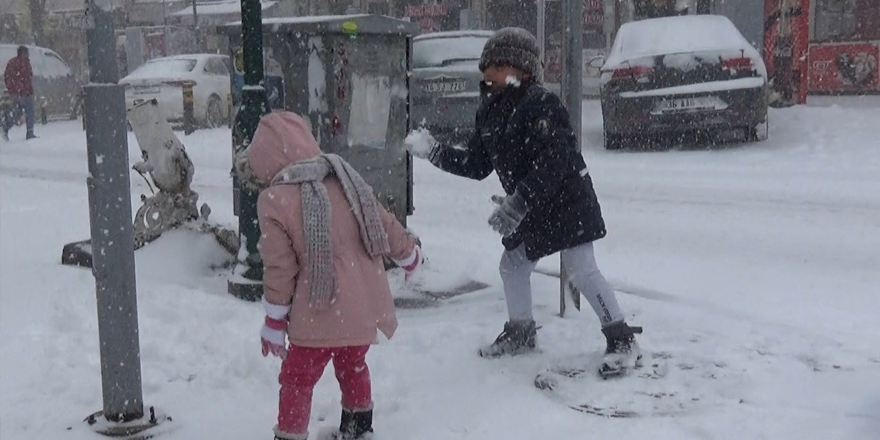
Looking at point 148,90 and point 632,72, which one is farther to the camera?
point 148,90

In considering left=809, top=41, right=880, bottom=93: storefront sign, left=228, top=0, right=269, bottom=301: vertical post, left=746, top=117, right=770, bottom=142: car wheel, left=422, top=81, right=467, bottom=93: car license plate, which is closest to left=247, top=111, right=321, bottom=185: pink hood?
left=228, top=0, right=269, bottom=301: vertical post

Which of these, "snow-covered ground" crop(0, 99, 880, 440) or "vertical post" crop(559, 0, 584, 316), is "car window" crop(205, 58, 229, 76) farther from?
"vertical post" crop(559, 0, 584, 316)

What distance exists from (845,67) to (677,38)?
365 inches

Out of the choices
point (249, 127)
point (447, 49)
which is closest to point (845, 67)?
point (447, 49)

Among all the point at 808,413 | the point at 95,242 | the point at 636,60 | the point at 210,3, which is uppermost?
the point at 210,3

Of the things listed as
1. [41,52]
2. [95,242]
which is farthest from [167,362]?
[41,52]

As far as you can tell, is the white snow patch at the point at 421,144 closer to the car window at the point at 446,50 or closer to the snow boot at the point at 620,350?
the snow boot at the point at 620,350

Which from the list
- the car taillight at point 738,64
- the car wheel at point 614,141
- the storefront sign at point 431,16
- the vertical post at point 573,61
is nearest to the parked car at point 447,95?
the car wheel at point 614,141

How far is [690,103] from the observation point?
1075 centimetres

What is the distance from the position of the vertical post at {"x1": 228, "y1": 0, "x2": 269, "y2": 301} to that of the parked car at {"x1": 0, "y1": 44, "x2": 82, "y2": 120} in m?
18.3

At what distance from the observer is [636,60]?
11.1 m

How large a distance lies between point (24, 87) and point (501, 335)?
51.0 feet

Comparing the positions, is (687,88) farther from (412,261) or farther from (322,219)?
(322,219)

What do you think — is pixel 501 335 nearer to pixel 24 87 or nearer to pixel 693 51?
pixel 693 51
